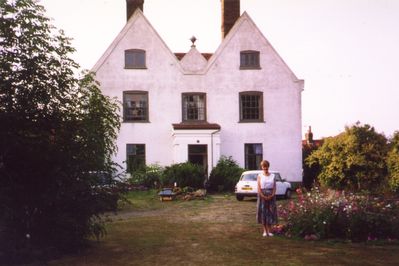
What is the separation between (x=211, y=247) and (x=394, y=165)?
494 inches

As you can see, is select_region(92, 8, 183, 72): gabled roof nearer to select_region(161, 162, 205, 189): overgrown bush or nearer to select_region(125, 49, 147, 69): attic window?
select_region(125, 49, 147, 69): attic window

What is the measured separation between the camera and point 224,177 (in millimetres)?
30422

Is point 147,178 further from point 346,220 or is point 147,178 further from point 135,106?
point 346,220

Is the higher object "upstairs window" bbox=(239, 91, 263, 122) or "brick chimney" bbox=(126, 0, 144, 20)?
"brick chimney" bbox=(126, 0, 144, 20)

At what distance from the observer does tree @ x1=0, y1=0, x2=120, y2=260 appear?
9.92 meters

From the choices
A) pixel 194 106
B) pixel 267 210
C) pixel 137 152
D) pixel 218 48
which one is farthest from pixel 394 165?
pixel 137 152

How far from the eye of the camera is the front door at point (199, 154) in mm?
32812

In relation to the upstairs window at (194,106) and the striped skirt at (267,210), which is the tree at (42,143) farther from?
the upstairs window at (194,106)

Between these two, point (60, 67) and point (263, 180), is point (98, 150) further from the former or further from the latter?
point (263, 180)

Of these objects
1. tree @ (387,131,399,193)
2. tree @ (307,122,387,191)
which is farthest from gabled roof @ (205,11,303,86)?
tree @ (387,131,399,193)

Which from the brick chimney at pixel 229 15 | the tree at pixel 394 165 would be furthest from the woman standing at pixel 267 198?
the brick chimney at pixel 229 15

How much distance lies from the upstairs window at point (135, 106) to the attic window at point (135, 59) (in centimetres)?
167

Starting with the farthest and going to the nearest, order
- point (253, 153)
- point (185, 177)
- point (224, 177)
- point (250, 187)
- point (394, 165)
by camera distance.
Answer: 1. point (253, 153)
2. point (224, 177)
3. point (185, 177)
4. point (250, 187)
5. point (394, 165)

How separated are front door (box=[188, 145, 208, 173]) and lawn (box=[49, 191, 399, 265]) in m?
15.9
